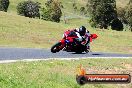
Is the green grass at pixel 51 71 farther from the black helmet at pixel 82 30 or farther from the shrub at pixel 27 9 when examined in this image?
the shrub at pixel 27 9

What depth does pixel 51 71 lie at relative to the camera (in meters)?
19.9

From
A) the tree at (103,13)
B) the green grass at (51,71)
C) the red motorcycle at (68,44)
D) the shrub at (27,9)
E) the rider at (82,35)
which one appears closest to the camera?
the green grass at (51,71)

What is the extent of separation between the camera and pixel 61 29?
6444 centimetres

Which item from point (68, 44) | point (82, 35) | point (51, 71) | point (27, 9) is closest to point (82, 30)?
point (82, 35)

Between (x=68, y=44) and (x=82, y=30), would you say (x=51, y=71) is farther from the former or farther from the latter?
(x=82, y=30)

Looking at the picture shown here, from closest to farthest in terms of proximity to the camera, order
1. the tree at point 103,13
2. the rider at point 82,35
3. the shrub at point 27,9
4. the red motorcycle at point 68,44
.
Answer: the red motorcycle at point 68,44 < the rider at point 82,35 < the tree at point 103,13 < the shrub at point 27,9

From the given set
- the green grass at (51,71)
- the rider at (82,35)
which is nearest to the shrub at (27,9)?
the rider at (82,35)

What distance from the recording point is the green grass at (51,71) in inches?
635

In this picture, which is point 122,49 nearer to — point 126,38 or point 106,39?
point 106,39

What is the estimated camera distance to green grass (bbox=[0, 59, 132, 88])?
1614cm

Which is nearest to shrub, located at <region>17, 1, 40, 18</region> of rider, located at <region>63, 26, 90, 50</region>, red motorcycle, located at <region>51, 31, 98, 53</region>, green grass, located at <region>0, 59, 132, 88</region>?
rider, located at <region>63, 26, 90, 50</region>

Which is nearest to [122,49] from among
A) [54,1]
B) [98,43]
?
[98,43]

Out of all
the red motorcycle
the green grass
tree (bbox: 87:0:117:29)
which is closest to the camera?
the green grass

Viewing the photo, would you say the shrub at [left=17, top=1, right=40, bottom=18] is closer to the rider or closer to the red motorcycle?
the rider
